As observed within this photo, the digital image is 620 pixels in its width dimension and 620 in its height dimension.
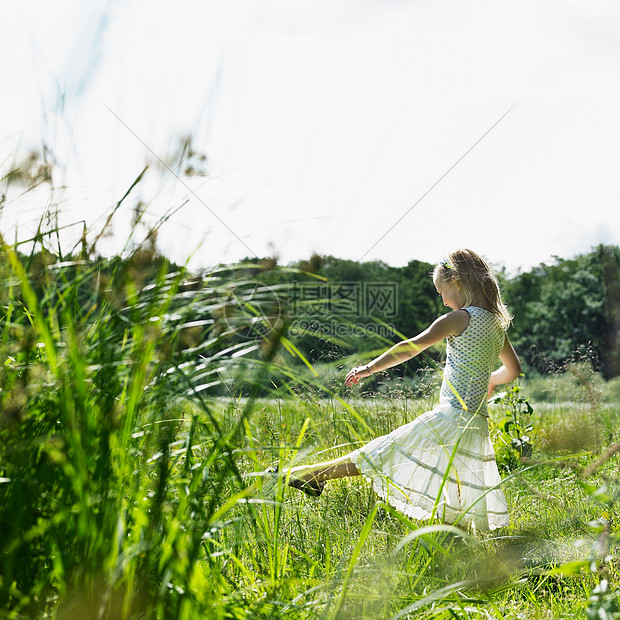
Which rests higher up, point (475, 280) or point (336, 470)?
point (475, 280)

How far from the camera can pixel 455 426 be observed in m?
2.90

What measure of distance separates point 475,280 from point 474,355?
408 millimetres

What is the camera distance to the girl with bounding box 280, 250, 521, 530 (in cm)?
281

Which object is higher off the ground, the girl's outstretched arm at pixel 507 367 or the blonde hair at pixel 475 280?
the blonde hair at pixel 475 280

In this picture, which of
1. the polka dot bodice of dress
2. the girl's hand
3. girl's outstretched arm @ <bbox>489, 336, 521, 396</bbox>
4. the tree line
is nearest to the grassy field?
the tree line

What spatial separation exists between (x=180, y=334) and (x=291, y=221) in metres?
0.32

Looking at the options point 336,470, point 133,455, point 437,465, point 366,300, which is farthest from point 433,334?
point 366,300

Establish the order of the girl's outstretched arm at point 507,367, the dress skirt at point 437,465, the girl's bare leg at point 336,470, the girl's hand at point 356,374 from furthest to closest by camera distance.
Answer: the girl's outstretched arm at point 507,367, the girl's bare leg at point 336,470, the dress skirt at point 437,465, the girl's hand at point 356,374

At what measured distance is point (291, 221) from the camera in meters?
1.18

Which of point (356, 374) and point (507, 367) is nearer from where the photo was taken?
point (356, 374)

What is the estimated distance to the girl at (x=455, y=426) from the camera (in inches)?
111

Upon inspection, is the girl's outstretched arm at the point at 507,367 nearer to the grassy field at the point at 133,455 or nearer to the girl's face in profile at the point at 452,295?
the girl's face in profile at the point at 452,295

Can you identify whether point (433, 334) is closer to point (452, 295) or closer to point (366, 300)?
point (452, 295)

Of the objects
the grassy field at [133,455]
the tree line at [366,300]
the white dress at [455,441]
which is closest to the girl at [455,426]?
the white dress at [455,441]
